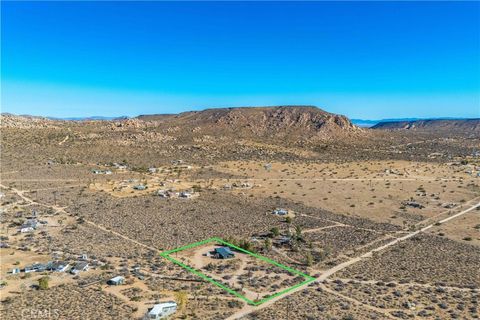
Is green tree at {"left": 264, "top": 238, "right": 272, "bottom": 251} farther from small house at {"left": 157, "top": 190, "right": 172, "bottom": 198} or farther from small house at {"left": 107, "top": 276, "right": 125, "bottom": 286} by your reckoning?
small house at {"left": 157, "top": 190, "right": 172, "bottom": 198}

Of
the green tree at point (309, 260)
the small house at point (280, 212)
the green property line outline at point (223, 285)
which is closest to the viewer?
the green property line outline at point (223, 285)

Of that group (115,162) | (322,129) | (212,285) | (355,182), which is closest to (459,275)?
(212,285)

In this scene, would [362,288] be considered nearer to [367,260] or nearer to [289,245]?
[367,260]

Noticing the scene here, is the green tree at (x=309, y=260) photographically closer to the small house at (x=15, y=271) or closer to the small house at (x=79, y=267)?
the small house at (x=79, y=267)

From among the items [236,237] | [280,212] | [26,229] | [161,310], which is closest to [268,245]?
[236,237]

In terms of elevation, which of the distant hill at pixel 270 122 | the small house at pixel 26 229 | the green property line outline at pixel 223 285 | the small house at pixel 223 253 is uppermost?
the distant hill at pixel 270 122

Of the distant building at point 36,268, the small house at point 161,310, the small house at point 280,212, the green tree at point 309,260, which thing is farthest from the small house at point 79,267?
the small house at point 280,212
